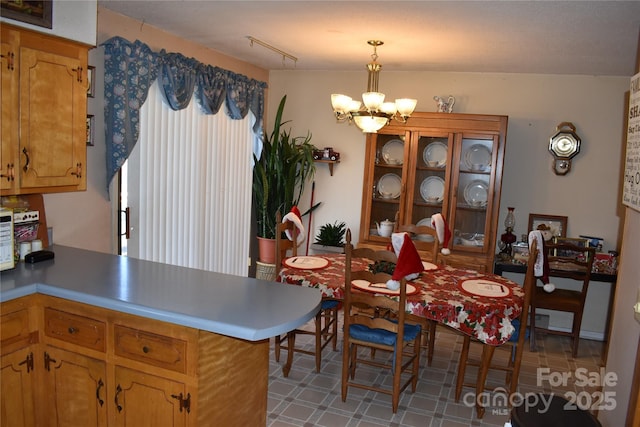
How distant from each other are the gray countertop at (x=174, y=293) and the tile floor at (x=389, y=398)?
108cm

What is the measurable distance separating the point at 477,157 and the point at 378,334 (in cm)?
226

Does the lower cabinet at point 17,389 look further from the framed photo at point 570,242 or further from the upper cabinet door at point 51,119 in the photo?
the framed photo at point 570,242

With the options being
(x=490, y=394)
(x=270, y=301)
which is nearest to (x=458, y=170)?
(x=490, y=394)

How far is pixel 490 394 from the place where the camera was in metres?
3.29

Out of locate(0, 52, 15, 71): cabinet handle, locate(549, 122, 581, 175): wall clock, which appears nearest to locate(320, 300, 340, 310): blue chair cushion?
locate(0, 52, 15, 71): cabinet handle

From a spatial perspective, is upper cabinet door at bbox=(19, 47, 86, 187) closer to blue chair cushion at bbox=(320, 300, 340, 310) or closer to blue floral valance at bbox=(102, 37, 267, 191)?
blue floral valance at bbox=(102, 37, 267, 191)

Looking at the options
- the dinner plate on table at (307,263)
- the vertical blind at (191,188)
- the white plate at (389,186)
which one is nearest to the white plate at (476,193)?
the white plate at (389,186)

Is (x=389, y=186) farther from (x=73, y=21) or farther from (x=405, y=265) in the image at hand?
(x=73, y=21)

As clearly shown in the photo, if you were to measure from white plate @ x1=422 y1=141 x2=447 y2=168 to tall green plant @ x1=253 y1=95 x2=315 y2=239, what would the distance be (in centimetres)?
112

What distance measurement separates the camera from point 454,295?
2.96 meters

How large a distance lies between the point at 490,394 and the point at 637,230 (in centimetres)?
143

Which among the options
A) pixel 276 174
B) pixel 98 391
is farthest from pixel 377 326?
pixel 276 174

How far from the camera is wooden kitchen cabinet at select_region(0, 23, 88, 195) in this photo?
2285 mm

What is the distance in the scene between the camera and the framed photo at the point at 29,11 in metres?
2.18
